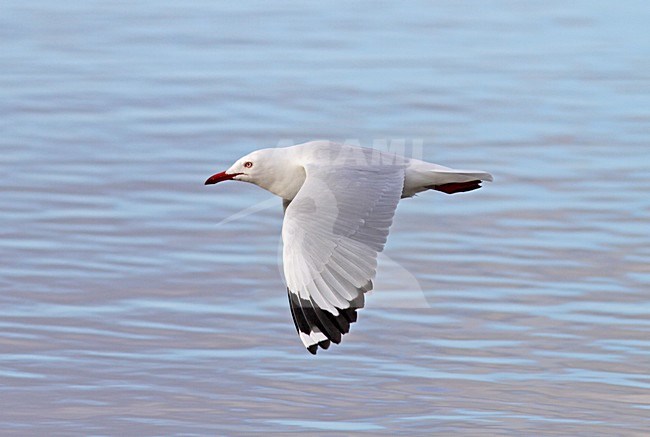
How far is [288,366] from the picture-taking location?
8.84 meters

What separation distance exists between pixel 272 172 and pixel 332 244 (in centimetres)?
90

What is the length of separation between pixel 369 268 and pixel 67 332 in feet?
9.32

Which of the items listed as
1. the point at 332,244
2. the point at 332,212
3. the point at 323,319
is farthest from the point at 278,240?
the point at 323,319

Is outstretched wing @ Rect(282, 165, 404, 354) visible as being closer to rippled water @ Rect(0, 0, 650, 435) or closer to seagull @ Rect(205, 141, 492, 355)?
seagull @ Rect(205, 141, 492, 355)

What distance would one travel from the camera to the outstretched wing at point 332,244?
6.64 m

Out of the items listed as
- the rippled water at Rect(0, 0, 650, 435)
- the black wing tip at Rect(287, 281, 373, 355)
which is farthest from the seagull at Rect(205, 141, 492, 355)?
the rippled water at Rect(0, 0, 650, 435)

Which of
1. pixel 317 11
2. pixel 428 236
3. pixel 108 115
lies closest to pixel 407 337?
pixel 428 236

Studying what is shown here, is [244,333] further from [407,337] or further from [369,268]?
[369,268]

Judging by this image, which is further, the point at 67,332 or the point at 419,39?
the point at 419,39

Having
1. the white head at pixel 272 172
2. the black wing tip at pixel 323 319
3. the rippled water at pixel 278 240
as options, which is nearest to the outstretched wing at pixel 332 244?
the black wing tip at pixel 323 319

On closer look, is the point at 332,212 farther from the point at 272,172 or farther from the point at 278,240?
the point at 278,240

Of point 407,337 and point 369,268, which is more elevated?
point 369,268

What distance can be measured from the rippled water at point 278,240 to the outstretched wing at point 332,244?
1.35 m

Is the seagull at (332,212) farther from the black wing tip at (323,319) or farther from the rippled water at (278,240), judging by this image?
the rippled water at (278,240)
